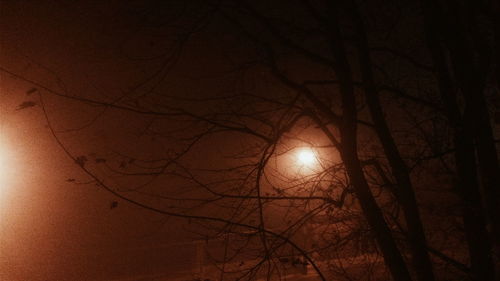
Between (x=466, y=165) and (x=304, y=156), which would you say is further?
(x=304, y=156)

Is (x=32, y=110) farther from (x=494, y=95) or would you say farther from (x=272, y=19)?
(x=494, y=95)

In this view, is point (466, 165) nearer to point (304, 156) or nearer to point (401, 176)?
point (401, 176)

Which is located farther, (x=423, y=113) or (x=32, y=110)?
(x=32, y=110)

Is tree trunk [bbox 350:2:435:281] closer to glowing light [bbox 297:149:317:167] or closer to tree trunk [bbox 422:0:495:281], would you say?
tree trunk [bbox 422:0:495:281]

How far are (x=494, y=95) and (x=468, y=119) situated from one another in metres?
1.15

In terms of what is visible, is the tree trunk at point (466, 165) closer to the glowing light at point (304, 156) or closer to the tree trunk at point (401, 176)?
the tree trunk at point (401, 176)

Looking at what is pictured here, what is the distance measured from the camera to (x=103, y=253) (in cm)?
1255

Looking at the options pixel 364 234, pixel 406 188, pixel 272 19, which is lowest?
pixel 364 234

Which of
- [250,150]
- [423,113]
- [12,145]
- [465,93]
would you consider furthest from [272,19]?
[12,145]

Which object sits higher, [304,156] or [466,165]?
[304,156]

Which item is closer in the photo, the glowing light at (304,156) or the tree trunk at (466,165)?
the tree trunk at (466,165)

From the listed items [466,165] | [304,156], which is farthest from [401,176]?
[304,156]

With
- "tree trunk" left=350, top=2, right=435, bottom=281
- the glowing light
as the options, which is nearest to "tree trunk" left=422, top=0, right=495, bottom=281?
"tree trunk" left=350, top=2, right=435, bottom=281

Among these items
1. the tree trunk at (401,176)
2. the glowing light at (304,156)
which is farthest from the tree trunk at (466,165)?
the glowing light at (304,156)
